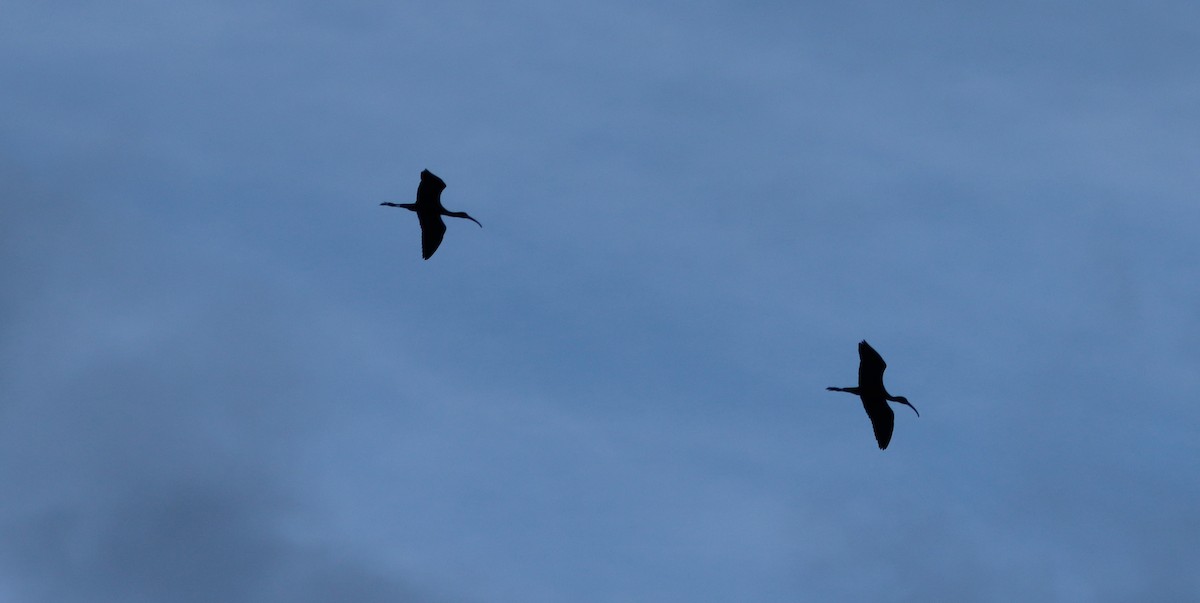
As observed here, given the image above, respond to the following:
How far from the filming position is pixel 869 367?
8556cm

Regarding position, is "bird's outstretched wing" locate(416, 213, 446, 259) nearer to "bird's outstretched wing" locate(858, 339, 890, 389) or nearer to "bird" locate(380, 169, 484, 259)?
"bird" locate(380, 169, 484, 259)

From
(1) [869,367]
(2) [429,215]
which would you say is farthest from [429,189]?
(1) [869,367]

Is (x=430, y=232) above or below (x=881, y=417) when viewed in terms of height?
above

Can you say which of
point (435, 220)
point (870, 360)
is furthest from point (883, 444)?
point (435, 220)

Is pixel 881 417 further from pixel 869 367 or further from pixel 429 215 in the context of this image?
pixel 429 215

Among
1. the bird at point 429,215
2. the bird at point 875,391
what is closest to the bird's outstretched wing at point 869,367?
the bird at point 875,391

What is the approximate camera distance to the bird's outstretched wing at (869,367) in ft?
278

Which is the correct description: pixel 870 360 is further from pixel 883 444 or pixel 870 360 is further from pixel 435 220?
pixel 435 220

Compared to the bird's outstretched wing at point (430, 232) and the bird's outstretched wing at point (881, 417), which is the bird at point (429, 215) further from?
the bird's outstretched wing at point (881, 417)

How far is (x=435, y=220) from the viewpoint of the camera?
89250mm

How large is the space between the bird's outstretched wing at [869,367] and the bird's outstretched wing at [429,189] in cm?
1578

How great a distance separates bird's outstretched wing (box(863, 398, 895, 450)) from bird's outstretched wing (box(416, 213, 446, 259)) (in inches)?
647

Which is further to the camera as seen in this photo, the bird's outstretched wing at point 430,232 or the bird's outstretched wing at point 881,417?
the bird's outstretched wing at point 430,232

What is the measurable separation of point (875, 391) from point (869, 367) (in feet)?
5.49
